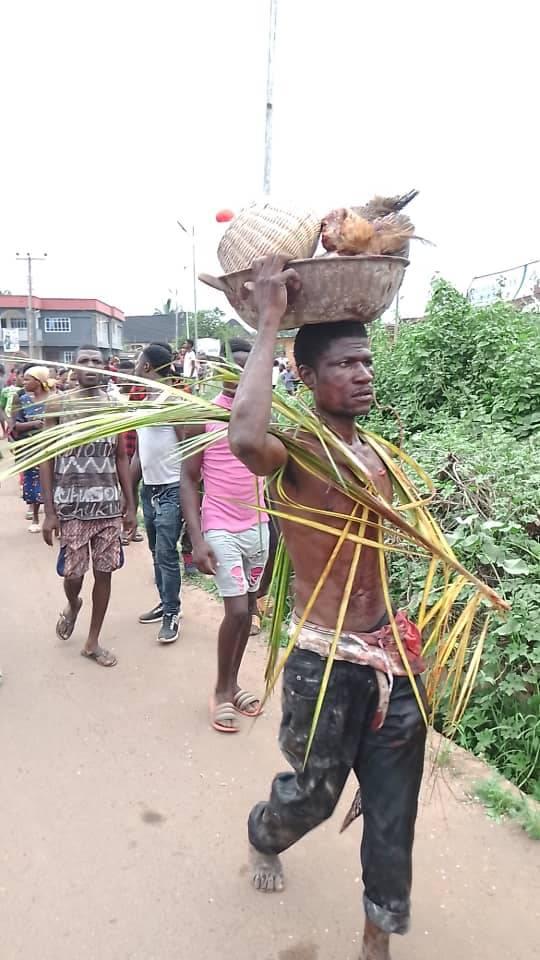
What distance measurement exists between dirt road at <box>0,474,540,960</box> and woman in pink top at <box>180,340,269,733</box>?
173 mm

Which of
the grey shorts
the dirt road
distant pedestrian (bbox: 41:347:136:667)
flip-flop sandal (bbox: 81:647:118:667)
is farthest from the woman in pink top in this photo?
flip-flop sandal (bbox: 81:647:118:667)

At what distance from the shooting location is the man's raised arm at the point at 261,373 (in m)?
1.61

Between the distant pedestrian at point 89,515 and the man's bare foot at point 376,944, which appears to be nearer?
the man's bare foot at point 376,944

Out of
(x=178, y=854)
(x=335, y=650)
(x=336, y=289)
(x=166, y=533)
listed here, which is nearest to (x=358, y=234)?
(x=336, y=289)

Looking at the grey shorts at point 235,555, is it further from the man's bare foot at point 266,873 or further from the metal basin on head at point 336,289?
the metal basin on head at point 336,289

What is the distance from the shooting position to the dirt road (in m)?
2.08

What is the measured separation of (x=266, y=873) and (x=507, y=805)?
0.98 metres

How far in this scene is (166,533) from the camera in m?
4.40

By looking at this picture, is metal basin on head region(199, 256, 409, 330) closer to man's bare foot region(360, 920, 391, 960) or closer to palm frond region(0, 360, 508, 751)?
palm frond region(0, 360, 508, 751)

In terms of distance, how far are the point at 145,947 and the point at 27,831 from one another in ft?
2.40

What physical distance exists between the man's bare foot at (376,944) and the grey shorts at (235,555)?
5.28 feet

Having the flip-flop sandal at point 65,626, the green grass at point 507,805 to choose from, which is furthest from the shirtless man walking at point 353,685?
the flip-flop sandal at point 65,626

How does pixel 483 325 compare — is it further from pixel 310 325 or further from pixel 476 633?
pixel 310 325

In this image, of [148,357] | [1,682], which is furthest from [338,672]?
[148,357]
